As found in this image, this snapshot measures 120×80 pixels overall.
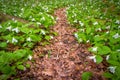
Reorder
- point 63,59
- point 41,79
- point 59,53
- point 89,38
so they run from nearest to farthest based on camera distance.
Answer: point 41,79
point 63,59
point 59,53
point 89,38

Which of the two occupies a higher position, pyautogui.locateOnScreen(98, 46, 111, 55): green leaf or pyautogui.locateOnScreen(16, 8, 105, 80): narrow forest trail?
pyautogui.locateOnScreen(98, 46, 111, 55): green leaf

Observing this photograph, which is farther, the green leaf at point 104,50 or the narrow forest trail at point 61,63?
the narrow forest trail at point 61,63

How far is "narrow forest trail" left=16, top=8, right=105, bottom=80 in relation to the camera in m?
4.07

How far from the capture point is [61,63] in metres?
4.68

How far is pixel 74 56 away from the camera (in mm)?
5027

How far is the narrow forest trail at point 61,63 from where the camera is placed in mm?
4068

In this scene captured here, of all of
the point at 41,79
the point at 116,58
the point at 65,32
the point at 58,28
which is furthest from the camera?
the point at 58,28

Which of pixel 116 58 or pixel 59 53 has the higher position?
pixel 116 58

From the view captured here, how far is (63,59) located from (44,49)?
0.85 metres

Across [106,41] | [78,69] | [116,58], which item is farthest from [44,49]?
[116,58]

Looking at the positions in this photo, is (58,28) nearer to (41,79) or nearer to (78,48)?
(78,48)

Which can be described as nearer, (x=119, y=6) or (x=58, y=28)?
(x=58, y=28)

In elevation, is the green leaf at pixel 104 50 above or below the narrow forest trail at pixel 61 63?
above

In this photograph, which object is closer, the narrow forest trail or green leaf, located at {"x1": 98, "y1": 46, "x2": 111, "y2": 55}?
green leaf, located at {"x1": 98, "y1": 46, "x2": 111, "y2": 55}
